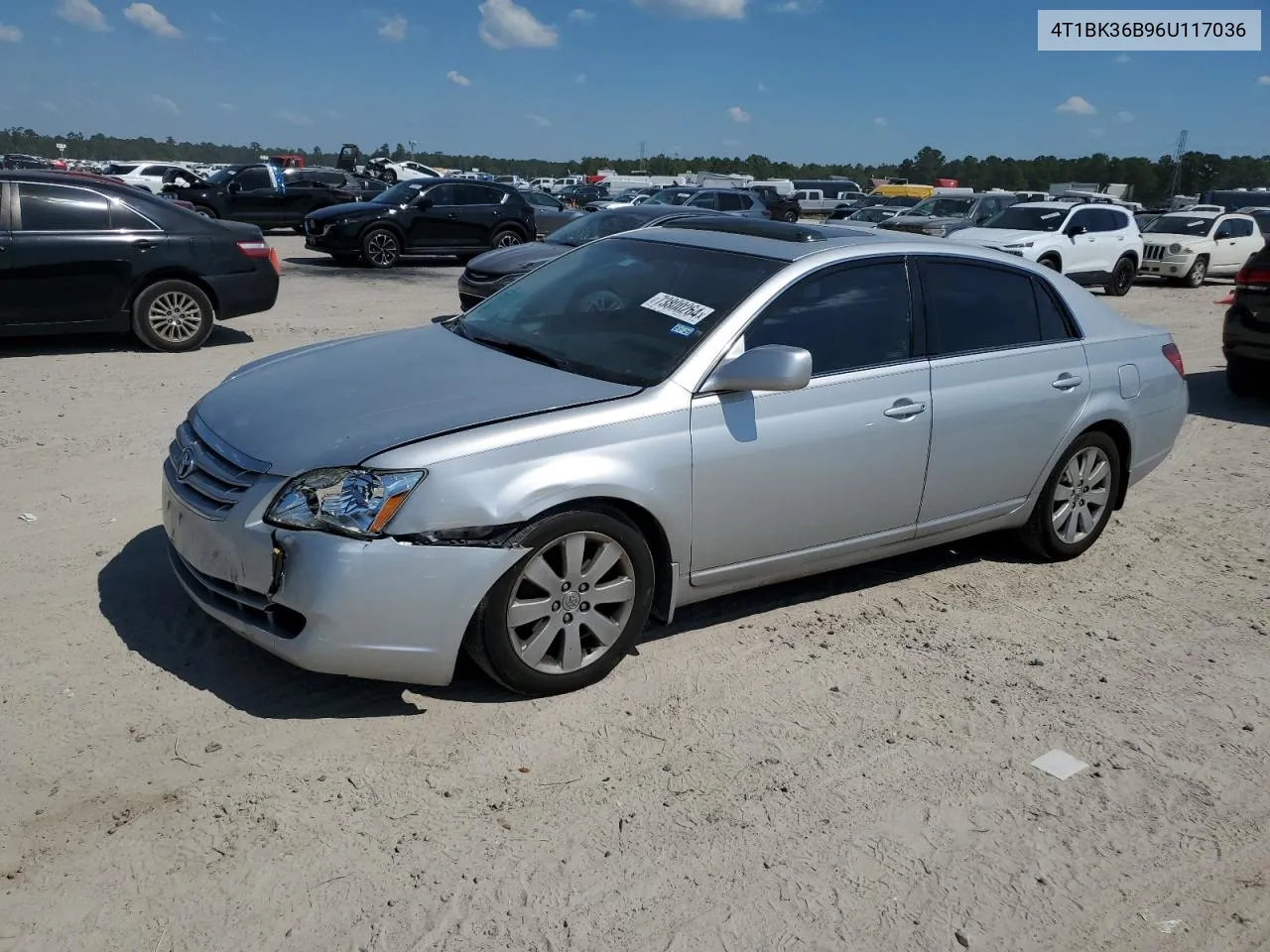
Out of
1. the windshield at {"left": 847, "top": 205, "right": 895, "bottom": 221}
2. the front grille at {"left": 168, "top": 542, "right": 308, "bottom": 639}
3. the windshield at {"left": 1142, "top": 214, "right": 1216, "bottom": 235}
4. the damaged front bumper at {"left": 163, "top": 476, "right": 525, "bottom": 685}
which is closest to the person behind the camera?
the damaged front bumper at {"left": 163, "top": 476, "right": 525, "bottom": 685}

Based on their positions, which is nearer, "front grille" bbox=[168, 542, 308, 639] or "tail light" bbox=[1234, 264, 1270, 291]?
"front grille" bbox=[168, 542, 308, 639]

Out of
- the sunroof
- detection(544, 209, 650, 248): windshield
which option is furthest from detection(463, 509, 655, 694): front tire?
detection(544, 209, 650, 248): windshield

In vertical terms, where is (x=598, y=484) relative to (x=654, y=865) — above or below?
above

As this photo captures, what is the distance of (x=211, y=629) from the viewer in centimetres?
427

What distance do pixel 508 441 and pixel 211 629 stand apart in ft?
5.04

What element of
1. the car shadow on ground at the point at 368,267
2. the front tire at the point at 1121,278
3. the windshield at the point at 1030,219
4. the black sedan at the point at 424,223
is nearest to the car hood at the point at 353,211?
the black sedan at the point at 424,223

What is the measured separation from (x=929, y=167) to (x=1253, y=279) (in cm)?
8906

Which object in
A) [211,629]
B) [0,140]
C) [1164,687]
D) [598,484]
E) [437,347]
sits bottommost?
[1164,687]

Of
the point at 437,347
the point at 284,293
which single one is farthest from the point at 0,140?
the point at 437,347

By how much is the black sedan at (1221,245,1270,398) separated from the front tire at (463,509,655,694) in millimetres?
7872

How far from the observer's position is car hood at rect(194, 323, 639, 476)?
3.70 m

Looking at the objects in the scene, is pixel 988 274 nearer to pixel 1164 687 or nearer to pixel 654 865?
pixel 1164 687

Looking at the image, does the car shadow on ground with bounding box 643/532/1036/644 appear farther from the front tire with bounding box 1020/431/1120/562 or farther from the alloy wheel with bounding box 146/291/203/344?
the alloy wheel with bounding box 146/291/203/344

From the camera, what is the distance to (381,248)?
1953cm
